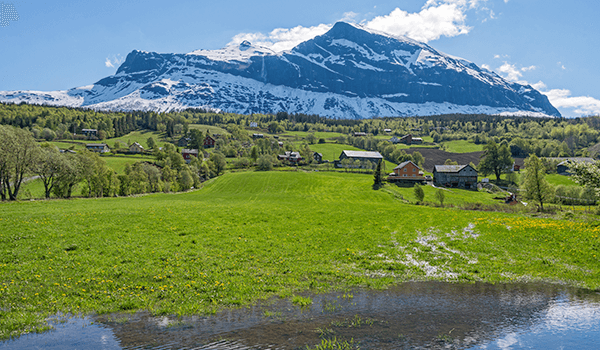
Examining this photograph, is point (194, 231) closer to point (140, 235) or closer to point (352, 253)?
point (140, 235)

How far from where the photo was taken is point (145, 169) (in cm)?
8281

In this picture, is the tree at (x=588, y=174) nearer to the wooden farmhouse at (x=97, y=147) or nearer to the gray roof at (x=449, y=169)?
the gray roof at (x=449, y=169)

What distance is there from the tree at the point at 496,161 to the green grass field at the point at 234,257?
104815mm

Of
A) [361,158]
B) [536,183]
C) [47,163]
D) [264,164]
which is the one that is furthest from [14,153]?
[361,158]

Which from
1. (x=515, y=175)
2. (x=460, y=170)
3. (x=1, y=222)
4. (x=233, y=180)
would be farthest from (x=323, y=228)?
(x=515, y=175)

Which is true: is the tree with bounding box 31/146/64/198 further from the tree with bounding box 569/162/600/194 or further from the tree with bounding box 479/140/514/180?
the tree with bounding box 479/140/514/180

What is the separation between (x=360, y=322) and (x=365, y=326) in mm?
373

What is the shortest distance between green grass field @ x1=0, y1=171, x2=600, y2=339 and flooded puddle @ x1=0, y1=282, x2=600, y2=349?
107 cm

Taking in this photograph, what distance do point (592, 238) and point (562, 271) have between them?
8744 millimetres

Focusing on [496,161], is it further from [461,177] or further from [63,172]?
[63,172]

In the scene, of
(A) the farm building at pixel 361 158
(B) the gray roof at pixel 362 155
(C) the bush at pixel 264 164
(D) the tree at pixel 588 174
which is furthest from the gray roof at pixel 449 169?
(D) the tree at pixel 588 174

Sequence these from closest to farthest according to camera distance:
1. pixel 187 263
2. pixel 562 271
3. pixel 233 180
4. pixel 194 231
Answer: pixel 187 263 < pixel 562 271 < pixel 194 231 < pixel 233 180

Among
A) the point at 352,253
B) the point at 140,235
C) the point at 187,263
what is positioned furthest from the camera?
the point at 140,235

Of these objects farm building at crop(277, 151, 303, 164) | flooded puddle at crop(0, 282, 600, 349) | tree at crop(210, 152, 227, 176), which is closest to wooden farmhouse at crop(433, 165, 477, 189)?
farm building at crop(277, 151, 303, 164)
